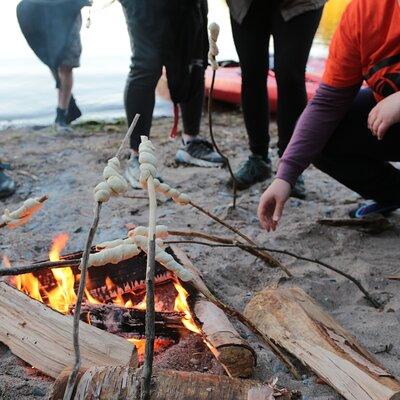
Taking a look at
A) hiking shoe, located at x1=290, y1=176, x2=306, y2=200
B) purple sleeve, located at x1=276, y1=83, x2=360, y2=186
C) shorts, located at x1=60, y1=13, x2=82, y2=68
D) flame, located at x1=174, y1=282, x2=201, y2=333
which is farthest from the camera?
shorts, located at x1=60, y1=13, x2=82, y2=68

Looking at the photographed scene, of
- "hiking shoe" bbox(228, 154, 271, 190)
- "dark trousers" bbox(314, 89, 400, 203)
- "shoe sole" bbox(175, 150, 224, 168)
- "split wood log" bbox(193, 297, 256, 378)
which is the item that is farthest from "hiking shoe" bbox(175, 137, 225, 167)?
"split wood log" bbox(193, 297, 256, 378)

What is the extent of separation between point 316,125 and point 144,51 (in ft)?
4.46

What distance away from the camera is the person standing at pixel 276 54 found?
8.74ft

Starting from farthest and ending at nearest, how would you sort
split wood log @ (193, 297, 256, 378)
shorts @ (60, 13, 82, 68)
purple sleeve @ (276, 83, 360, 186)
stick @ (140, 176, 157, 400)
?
1. shorts @ (60, 13, 82, 68)
2. purple sleeve @ (276, 83, 360, 186)
3. split wood log @ (193, 297, 256, 378)
4. stick @ (140, 176, 157, 400)

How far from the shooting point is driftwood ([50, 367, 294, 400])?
1081 mm

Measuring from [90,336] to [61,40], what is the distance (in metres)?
3.71

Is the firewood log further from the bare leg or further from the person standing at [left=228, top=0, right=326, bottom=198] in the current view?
the bare leg

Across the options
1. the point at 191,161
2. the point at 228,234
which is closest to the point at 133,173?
the point at 191,161

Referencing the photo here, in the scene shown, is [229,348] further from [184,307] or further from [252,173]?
[252,173]

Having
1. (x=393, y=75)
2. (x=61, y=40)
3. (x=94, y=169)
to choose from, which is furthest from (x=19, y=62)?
(x=393, y=75)

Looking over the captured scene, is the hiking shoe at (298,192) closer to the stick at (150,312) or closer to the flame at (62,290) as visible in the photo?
the flame at (62,290)

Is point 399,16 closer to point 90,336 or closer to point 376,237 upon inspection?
point 376,237

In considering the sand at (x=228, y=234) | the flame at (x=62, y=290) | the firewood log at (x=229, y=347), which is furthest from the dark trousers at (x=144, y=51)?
the firewood log at (x=229, y=347)

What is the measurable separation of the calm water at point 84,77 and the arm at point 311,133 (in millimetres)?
1783
